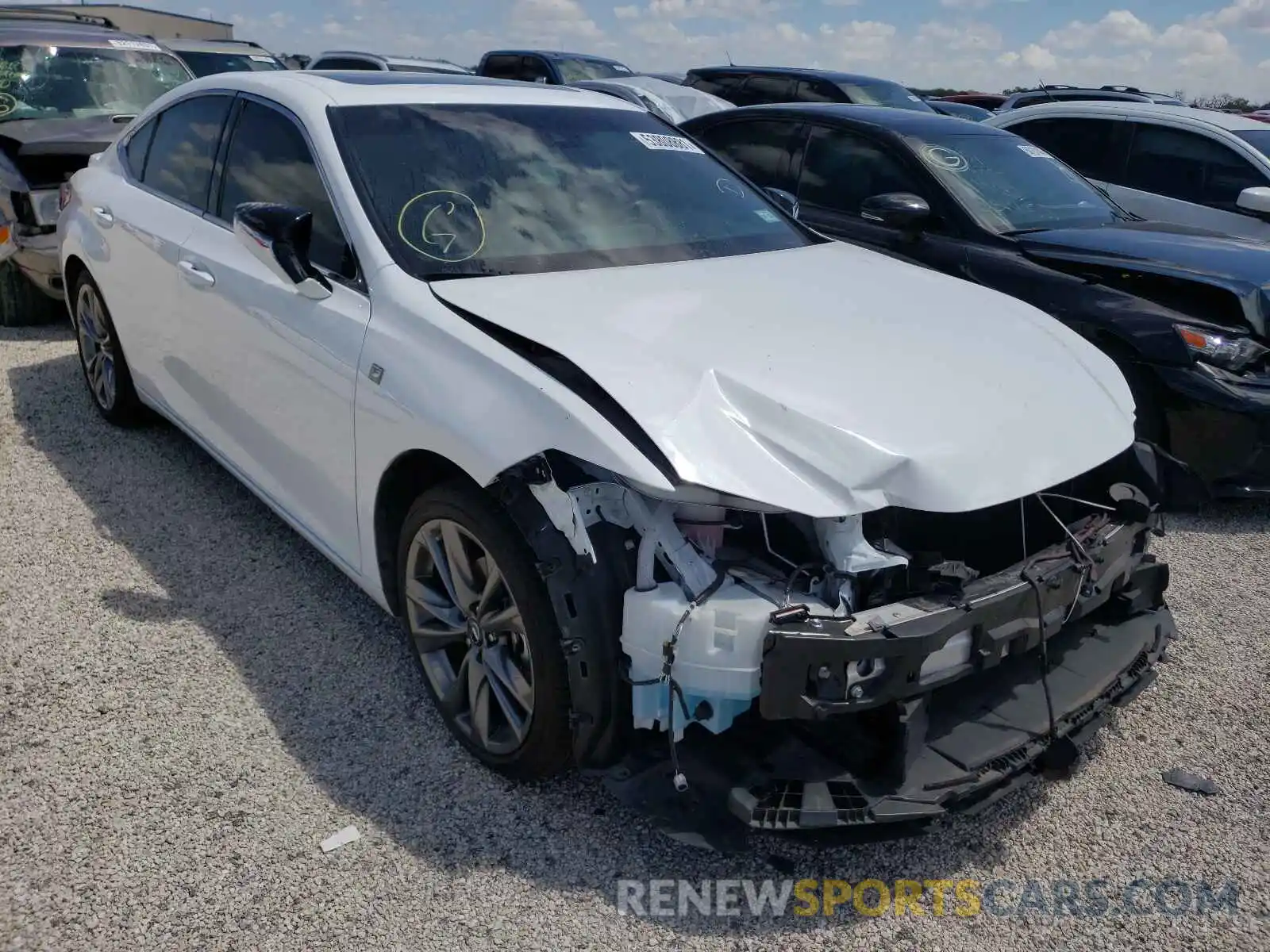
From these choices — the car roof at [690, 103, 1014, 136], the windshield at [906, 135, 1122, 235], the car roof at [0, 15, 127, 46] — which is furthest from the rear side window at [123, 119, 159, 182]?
the car roof at [0, 15, 127, 46]

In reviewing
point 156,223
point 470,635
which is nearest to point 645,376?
point 470,635

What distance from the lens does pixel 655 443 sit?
2.21 metres

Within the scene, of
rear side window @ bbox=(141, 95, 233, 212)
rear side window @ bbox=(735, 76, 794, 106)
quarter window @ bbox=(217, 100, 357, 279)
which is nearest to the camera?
quarter window @ bbox=(217, 100, 357, 279)

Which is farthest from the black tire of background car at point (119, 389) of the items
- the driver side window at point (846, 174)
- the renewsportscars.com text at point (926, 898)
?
the driver side window at point (846, 174)

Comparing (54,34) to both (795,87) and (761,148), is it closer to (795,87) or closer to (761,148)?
(761,148)

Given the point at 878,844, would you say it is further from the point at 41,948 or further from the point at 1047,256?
the point at 1047,256

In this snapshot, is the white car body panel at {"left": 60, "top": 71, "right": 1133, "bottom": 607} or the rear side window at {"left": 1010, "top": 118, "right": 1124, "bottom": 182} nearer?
the white car body panel at {"left": 60, "top": 71, "right": 1133, "bottom": 607}

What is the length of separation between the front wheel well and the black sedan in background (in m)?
3.24

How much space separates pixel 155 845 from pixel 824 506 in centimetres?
181

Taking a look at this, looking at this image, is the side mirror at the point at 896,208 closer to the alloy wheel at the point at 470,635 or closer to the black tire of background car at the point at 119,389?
the alloy wheel at the point at 470,635

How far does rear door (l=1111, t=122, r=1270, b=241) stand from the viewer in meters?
6.88

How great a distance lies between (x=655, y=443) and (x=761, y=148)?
4791 mm

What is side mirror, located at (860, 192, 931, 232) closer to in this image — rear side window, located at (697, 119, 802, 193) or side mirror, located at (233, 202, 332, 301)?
rear side window, located at (697, 119, 802, 193)

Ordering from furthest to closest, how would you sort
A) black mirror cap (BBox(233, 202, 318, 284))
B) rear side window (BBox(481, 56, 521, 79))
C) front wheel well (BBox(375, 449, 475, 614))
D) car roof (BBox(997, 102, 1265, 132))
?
rear side window (BBox(481, 56, 521, 79)) → car roof (BBox(997, 102, 1265, 132)) → black mirror cap (BBox(233, 202, 318, 284)) → front wheel well (BBox(375, 449, 475, 614))
